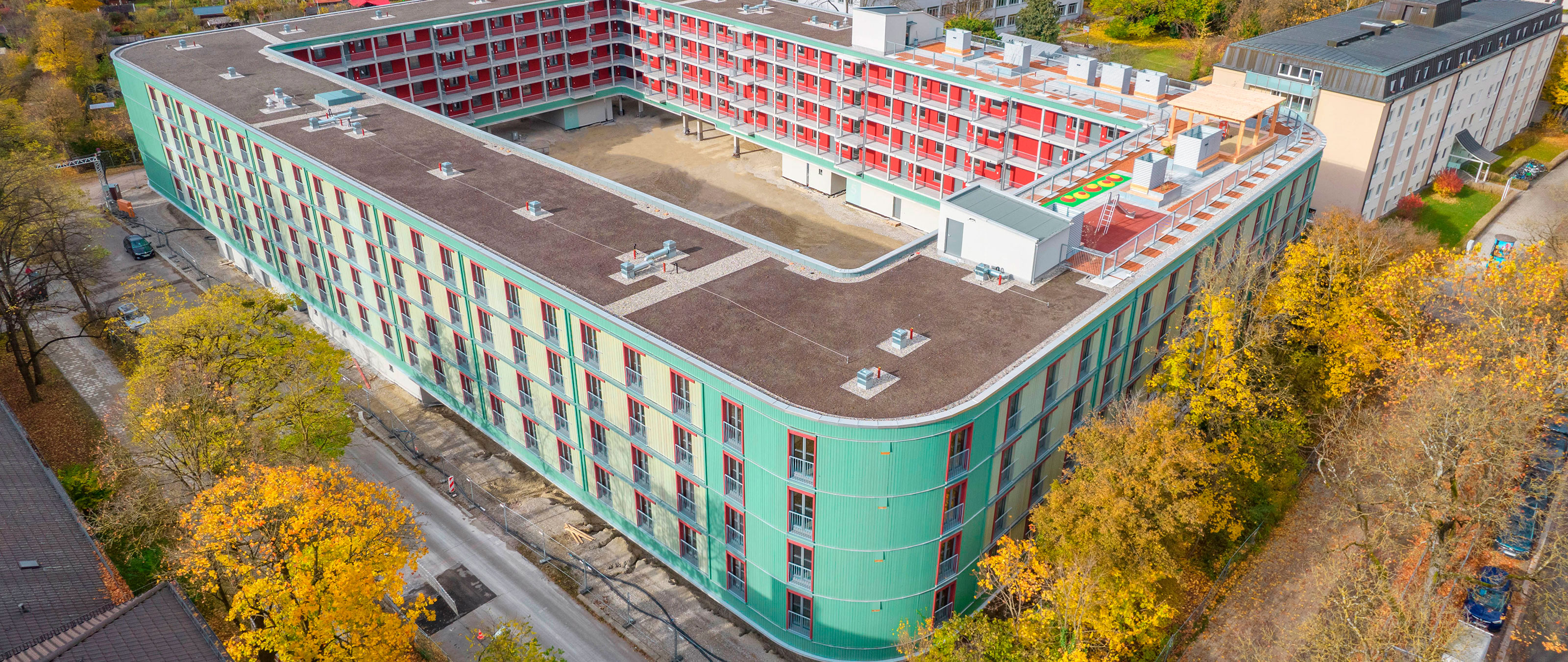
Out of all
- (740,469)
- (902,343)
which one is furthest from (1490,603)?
(740,469)

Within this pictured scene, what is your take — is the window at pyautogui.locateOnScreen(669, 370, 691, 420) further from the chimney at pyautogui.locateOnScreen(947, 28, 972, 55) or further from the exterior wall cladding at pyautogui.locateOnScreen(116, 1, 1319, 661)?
the chimney at pyautogui.locateOnScreen(947, 28, 972, 55)

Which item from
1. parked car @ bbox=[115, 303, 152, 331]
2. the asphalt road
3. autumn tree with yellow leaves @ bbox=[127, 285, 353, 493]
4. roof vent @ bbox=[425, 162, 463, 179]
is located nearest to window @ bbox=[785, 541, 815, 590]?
the asphalt road

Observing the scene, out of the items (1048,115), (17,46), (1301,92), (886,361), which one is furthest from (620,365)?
(17,46)

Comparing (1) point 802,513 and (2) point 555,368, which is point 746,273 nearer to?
(2) point 555,368

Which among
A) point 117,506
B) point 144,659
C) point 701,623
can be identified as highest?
point 144,659

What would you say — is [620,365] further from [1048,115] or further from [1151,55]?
[1151,55]

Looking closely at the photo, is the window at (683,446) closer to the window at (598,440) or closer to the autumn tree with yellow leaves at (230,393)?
the window at (598,440)
